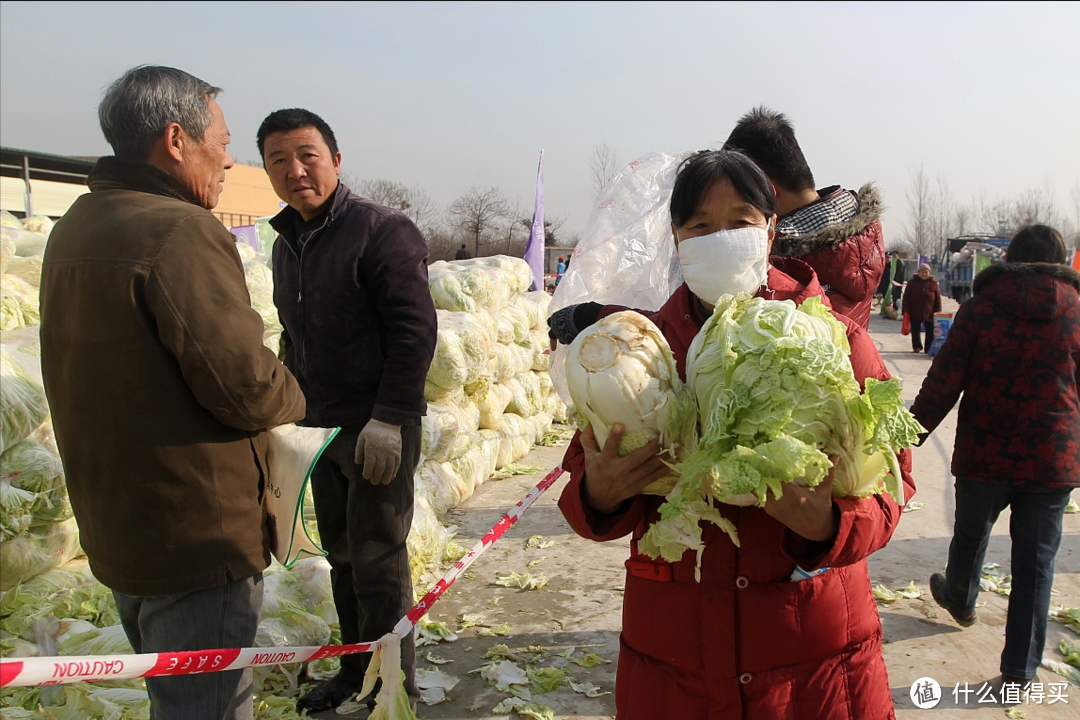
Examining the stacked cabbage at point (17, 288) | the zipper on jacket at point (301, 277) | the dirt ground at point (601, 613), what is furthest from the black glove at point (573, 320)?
the stacked cabbage at point (17, 288)

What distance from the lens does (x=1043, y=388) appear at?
3.66m

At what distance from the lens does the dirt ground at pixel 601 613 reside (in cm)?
360

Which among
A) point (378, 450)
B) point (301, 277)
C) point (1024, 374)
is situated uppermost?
point (301, 277)

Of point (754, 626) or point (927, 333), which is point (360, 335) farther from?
point (927, 333)

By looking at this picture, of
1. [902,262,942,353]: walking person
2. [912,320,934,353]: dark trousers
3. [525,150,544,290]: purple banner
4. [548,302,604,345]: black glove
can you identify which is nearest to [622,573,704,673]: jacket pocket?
[548,302,604,345]: black glove

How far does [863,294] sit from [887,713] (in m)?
1.80

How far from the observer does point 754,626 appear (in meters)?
1.65

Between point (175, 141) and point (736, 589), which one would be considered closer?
point (736, 589)

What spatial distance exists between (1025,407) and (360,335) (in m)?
3.42

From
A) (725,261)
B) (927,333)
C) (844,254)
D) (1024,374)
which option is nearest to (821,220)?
(844,254)

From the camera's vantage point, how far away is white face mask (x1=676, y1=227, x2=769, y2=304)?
68.2 inches

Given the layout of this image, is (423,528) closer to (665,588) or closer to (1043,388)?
(665,588)

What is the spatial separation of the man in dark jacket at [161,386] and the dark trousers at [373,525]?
1048mm

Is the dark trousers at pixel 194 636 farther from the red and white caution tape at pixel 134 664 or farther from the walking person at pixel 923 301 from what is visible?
the walking person at pixel 923 301
